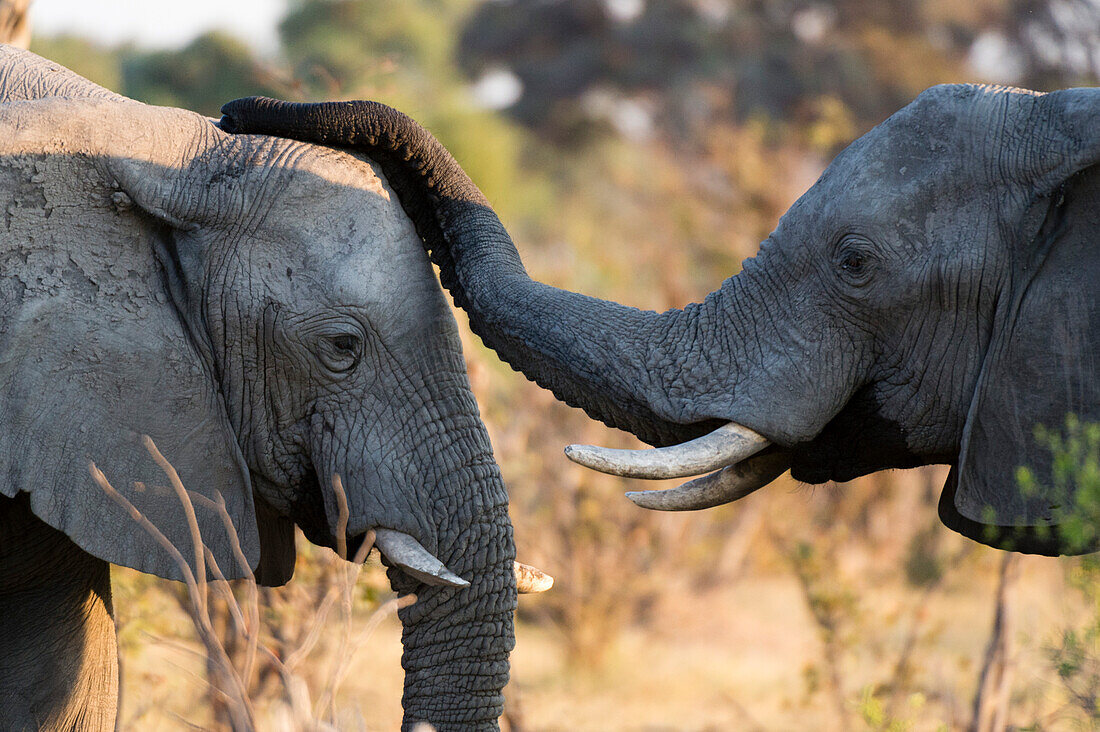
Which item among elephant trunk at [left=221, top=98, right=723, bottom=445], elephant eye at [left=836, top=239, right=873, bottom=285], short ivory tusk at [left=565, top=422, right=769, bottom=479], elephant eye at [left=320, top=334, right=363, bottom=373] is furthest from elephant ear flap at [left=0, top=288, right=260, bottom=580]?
elephant eye at [left=836, top=239, right=873, bottom=285]

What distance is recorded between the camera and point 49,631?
10.3 ft

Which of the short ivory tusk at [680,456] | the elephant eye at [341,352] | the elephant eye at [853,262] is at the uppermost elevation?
the elephant eye at [853,262]

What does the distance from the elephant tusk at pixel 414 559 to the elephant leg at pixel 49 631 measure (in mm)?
808

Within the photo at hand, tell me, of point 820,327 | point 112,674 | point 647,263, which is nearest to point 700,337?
point 820,327

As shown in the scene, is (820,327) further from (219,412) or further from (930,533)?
(930,533)

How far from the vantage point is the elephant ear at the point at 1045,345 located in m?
2.64

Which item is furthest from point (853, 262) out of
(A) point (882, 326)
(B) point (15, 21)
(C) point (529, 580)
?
(B) point (15, 21)

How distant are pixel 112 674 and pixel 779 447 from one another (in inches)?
71.2

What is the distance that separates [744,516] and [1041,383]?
5665 millimetres

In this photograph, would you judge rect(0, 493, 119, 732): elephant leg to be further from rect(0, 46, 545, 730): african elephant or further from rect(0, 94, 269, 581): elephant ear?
rect(0, 94, 269, 581): elephant ear

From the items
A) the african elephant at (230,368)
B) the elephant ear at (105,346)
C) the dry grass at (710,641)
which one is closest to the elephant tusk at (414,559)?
the african elephant at (230,368)

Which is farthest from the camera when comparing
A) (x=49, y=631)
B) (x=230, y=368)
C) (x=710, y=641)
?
(x=710, y=641)

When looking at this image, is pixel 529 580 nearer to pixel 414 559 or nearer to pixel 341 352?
pixel 414 559

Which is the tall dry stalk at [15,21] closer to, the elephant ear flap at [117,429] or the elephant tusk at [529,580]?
the elephant ear flap at [117,429]
